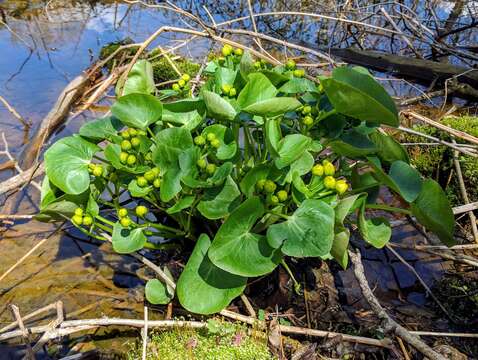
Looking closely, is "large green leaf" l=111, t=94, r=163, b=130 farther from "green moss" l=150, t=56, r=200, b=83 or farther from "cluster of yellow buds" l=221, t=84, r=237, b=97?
"green moss" l=150, t=56, r=200, b=83

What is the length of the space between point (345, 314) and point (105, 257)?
3.37 ft

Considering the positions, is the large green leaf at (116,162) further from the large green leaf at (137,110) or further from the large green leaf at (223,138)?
the large green leaf at (223,138)

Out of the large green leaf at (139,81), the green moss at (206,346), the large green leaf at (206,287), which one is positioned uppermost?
the large green leaf at (139,81)

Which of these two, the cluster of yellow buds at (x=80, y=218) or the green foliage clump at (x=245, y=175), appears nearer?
the green foliage clump at (x=245, y=175)

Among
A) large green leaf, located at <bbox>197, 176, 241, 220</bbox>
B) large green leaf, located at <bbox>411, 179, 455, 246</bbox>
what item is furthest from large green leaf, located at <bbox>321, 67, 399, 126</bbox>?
large green leaf, located at <bbox>197, 176, 241, 220</bbox>

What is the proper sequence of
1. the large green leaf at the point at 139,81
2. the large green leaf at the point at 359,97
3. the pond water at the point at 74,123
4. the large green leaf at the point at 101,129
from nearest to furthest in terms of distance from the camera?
the large green leaf at the point at 359,97 < the large green leaf at the point at 101,129 < the large green leaf at the point at 139,81 < the pond water at the point at 74,123

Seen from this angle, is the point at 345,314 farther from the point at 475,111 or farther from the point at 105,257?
the point at 475,111

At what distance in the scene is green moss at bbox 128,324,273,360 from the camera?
1278 millimetres

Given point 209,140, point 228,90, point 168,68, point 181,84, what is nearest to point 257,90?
point 228,90

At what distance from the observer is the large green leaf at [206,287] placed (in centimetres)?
121

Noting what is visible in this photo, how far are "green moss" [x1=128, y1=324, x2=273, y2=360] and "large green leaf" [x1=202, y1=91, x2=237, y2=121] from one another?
2.22 ft

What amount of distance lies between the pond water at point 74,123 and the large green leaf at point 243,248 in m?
0.61

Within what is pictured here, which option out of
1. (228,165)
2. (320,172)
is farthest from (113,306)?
(320,172)

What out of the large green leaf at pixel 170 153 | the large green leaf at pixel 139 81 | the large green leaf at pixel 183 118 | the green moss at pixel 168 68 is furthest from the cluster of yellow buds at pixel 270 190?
the green moss at pixel 168 68
